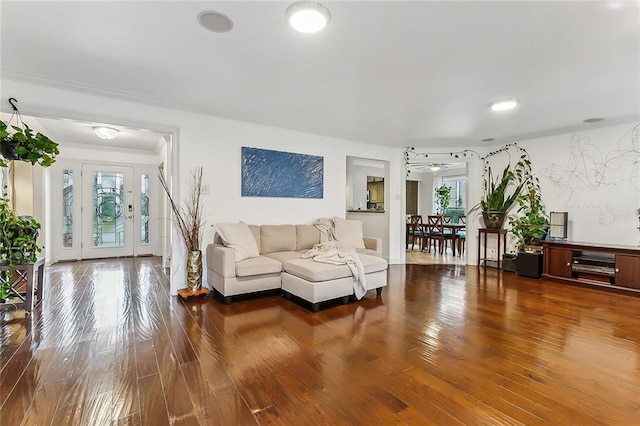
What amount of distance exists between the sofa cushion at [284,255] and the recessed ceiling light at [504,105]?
294cm

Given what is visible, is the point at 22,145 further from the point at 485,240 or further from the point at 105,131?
the point at 485,240

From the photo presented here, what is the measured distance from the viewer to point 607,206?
443 cm

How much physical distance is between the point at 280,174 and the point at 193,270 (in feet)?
6.03

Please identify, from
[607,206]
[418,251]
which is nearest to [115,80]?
[607,206]

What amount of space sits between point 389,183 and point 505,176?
2.06 metres

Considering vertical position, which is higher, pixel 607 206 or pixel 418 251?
pixel 607 206

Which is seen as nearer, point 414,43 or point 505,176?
point 414,43

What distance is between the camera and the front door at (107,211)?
20.0ft

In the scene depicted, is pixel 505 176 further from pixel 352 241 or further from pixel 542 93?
pixel 352 241

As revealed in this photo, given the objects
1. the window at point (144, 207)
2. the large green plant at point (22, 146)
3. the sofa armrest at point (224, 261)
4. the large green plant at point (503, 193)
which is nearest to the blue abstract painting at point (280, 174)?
the sofa armrest at point (224, 261)

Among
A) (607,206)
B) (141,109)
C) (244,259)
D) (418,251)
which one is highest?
(141,109)

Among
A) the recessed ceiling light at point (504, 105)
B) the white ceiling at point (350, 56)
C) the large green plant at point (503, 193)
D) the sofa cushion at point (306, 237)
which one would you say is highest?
the white ceiling at point (350, 56)

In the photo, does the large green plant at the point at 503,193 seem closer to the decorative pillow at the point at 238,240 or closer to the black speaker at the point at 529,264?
the black speaker at the point at 529,264

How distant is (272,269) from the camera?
3.57 meters
